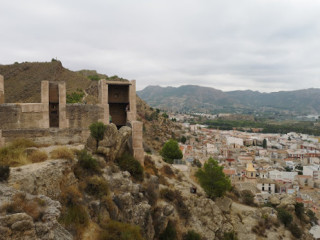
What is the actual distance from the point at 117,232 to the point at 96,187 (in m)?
1.99

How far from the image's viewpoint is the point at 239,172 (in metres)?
46.4

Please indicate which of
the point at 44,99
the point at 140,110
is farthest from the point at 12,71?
the point at 44,99

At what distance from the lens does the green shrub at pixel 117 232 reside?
794 cm

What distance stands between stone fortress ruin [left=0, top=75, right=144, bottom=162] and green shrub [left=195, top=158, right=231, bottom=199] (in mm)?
7161

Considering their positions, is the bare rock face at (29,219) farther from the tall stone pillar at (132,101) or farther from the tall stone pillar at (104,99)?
the tall stone pillar at (132,101)

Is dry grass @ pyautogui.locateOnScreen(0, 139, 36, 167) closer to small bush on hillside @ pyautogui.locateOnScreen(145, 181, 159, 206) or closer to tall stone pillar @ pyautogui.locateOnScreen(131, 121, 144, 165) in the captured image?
tall stone pillar @ pyautogui.locateOnScreen(131, 121, 144, 165)

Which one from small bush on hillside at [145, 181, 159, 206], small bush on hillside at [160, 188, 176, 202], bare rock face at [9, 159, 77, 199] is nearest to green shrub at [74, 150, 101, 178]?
bare rock face at [9, 159, 77, 199]

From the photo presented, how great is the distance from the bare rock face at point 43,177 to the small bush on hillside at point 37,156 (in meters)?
0.48

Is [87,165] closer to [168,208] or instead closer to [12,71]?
[168,208]

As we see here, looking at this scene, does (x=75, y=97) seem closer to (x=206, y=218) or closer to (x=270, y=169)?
(x=206, y=218)

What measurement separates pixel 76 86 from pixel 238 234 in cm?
3800

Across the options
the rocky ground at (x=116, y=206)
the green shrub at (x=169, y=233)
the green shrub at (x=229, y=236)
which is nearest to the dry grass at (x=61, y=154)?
the rocky ground at (x=116, y=206)

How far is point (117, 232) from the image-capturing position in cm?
827

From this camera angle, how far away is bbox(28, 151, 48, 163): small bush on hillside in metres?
9.48
